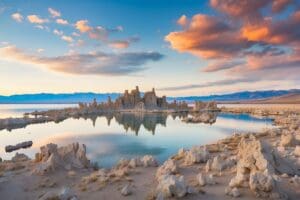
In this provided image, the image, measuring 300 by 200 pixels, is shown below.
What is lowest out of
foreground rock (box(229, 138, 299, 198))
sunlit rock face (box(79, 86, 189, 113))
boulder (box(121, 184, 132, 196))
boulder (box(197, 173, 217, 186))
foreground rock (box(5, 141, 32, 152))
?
foreground rock (box(5, 141, 32, 152))

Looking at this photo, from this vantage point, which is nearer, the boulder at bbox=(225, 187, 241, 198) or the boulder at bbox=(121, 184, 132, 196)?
the boulder at bbox=(225, 187, 241, 198)

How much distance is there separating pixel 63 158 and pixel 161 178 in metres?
7.37

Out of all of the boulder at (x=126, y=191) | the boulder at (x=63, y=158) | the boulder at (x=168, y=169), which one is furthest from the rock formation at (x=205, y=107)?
the boulder at (x=126, y=191)

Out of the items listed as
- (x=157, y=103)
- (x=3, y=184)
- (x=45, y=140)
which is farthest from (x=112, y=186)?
(x=157, y=103)

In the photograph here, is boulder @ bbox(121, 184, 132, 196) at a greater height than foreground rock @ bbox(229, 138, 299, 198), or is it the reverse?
foreground rock @ bbox(229, 138, 299, 198)

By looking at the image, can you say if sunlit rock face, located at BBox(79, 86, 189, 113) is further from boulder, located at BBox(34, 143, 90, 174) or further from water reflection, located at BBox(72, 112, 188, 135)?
boulder, located at BBox(34, 143, 90, 174)

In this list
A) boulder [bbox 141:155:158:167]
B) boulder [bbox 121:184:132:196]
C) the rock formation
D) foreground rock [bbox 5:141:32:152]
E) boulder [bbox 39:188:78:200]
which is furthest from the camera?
the rock formation

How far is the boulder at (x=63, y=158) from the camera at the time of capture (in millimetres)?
16406

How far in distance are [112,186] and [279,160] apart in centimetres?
763

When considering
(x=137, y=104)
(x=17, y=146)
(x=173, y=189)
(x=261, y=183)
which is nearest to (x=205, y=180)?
(x=173, y=189)

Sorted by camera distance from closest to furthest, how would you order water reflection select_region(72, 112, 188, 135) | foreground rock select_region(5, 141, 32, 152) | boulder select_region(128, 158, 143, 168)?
boulder select_region(128, 158, 143, 168) → foreground rock select_region(5, 141, 32, 152) → water reflection select_region(72, 112, 188, 135)

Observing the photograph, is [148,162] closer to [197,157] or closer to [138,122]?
[197,157]

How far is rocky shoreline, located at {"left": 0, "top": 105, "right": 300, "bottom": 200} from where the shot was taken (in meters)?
11.2

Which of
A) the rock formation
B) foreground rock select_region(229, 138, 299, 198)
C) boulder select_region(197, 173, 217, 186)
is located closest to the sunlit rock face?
the rock formation
